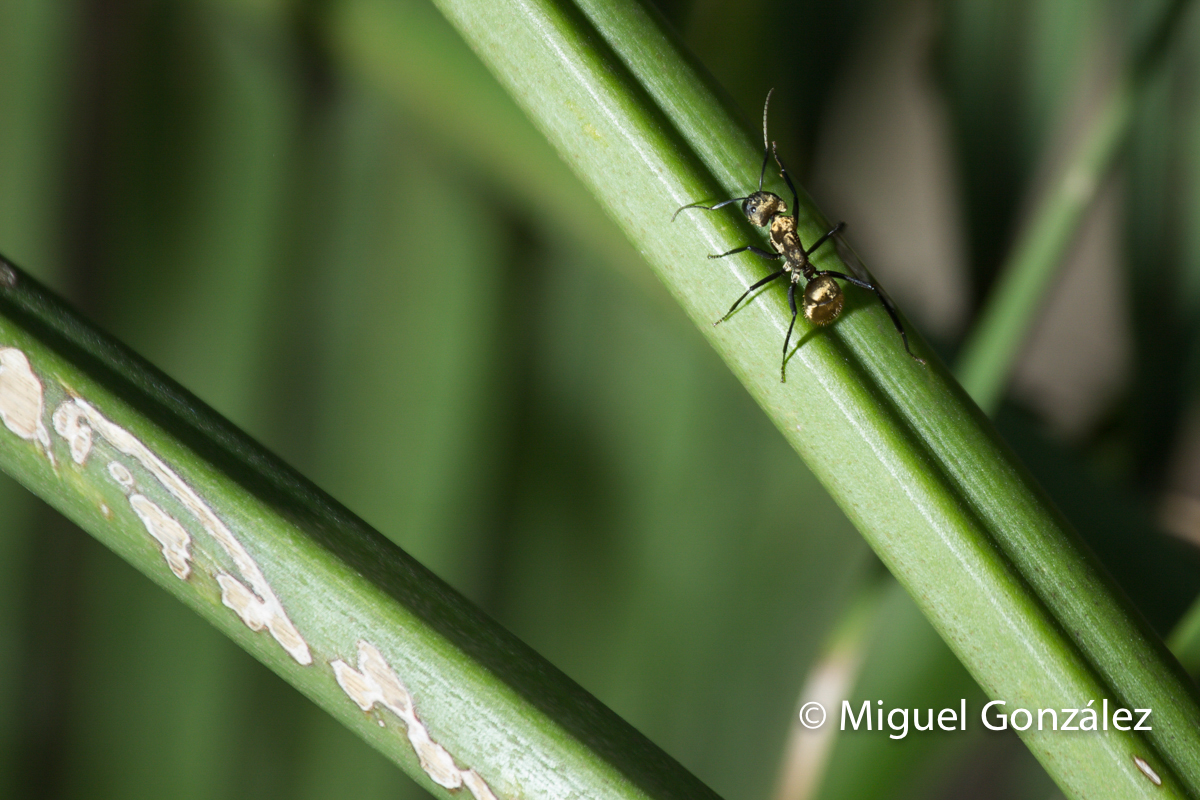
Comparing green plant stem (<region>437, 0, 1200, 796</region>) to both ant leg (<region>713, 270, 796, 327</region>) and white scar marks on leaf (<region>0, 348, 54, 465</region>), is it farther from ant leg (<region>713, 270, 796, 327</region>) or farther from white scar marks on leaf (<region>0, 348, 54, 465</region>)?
white scar marks on leaf (<region>0, 348, 54, 465</region>)

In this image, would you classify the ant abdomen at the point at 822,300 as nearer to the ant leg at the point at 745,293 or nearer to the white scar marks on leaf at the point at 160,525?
the ant leg at the point at 745,293

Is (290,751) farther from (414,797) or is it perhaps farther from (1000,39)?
(1000,39)

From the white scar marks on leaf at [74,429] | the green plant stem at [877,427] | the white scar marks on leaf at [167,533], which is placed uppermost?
the green plant stem at [877,427]

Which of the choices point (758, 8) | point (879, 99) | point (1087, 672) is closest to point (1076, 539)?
point (1087, 672)

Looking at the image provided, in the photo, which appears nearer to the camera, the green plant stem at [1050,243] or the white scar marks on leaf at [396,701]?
the white scar marks on leaf at [396,701]

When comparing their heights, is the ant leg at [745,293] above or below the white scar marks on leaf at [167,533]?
above

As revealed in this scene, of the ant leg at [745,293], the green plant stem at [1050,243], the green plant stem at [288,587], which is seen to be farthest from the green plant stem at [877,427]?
the green plant stem at [1050,243]
